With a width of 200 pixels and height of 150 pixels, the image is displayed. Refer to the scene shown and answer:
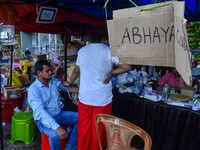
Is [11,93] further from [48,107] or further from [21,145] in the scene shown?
[48,107]

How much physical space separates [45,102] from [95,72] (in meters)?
0.81

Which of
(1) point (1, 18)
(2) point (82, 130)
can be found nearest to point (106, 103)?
(2) point (82, 130)

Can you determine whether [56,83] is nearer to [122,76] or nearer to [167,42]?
[122,76]

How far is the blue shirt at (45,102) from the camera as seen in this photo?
190cm

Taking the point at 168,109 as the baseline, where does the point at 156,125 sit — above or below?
below

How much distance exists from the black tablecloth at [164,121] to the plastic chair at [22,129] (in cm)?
158

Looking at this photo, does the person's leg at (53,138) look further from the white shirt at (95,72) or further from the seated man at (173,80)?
the seated man at (173,80)

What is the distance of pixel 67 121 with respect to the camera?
2.33 meters

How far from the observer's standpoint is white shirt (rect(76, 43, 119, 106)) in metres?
1.82

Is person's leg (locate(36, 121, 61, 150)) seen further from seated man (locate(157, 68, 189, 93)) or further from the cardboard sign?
seated man (locate(157, 68, 189, 93))

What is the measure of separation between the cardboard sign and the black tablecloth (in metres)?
1.75

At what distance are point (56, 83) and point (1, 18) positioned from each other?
200 centimetres

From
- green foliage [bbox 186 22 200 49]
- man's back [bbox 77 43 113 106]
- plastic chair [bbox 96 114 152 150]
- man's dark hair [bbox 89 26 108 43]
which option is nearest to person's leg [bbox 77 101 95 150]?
man's back [bbox 77 43 113 106]

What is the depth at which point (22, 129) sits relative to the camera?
110 inches
